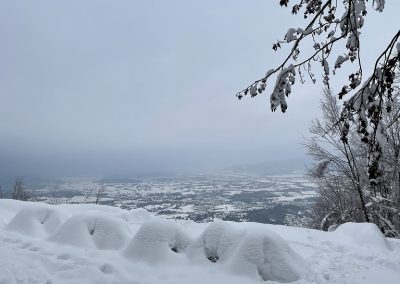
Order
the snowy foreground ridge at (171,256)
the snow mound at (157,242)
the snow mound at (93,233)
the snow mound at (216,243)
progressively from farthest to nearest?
the snow mound at (93,233), the snow mound at (216,243), the snow mound at (157,242), the snowy foreground ridge at (171,256)

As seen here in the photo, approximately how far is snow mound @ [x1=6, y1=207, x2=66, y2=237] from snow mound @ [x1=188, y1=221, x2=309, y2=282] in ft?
14.9

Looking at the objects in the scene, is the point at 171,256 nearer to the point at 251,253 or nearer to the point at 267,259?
the point at 251,253

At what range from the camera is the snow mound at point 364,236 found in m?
10.5

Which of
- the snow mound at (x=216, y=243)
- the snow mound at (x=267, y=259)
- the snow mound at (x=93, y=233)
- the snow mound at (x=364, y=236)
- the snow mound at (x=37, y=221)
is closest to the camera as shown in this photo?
the snow mound at (x=267, y=259)

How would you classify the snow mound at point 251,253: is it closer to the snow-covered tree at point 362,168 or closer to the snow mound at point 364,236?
the snow mound at point 364,236

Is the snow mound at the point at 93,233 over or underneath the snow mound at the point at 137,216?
over

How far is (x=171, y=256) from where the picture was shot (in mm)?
7969

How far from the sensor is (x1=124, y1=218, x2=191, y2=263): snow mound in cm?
792

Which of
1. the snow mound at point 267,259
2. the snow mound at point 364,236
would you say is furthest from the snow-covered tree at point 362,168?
the snow mound at point 267,259

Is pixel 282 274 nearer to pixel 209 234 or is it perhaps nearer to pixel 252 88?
pixel 209 234

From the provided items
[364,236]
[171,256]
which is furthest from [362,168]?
[171,256]

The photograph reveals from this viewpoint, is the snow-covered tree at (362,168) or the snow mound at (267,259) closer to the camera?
the snow mound at (267,259)

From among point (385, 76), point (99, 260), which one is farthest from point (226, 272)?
point (385, 76)

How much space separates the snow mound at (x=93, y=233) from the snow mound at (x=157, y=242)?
757 millimetres
